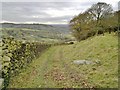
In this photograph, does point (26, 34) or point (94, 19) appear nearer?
point (26, 34)

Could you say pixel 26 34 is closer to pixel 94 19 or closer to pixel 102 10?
pixel 102 10

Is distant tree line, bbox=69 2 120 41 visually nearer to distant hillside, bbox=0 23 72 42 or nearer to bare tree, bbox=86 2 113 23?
bare tree, bbox=86 2 113 23

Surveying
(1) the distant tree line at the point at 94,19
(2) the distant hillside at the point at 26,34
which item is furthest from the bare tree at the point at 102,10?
(2) the distant hillside at the point at 26,34

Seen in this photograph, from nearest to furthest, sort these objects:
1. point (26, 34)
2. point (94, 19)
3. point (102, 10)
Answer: point (26, 34), point (102, 10), point (94, 19)

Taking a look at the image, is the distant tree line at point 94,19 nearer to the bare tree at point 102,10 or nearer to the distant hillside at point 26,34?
the bare tree at point 102,10

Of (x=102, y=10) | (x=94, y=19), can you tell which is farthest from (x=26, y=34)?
(x=94, y=19)

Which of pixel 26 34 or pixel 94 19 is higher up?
pixel 94 19

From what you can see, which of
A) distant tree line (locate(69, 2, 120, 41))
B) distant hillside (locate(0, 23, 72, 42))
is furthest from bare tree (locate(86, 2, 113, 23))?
distant hillside (locate(0, 23, 72, 42))

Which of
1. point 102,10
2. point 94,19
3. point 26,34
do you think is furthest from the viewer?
point 94,19

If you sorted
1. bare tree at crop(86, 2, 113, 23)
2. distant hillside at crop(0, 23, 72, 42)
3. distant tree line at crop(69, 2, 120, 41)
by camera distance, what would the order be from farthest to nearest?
bare tree at crop(86, 2, 113, 23)
distant tree line at crop(69, 2, 120, 41)
distant hillside at crop(0, 23, 72, 42)

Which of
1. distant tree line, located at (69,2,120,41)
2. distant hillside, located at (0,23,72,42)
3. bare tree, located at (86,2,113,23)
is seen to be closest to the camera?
distant hillside, located at (0,23,72,42)

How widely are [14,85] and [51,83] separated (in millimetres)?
2108

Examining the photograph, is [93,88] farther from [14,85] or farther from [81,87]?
[14,85]

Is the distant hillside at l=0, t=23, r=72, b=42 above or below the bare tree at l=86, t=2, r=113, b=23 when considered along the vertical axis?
below
